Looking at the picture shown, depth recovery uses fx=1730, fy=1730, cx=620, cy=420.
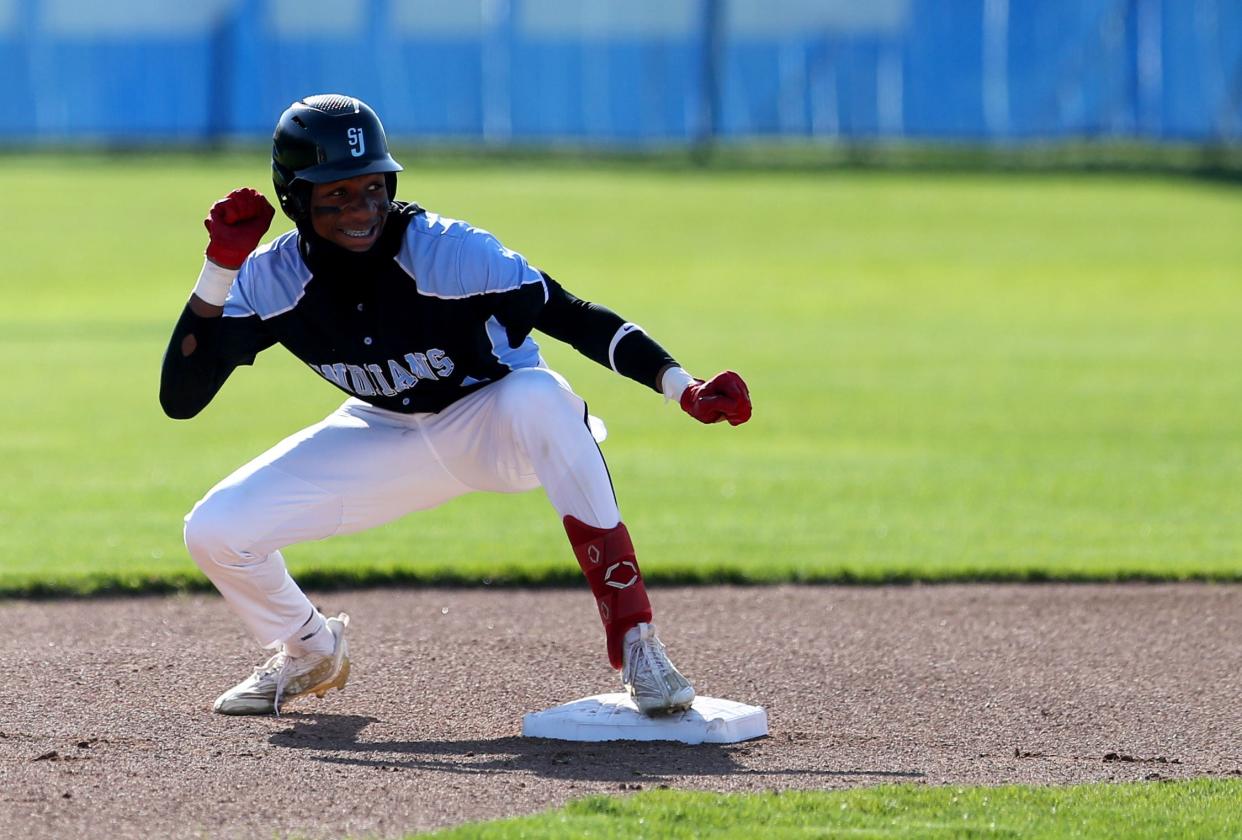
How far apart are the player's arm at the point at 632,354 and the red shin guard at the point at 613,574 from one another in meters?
0.46

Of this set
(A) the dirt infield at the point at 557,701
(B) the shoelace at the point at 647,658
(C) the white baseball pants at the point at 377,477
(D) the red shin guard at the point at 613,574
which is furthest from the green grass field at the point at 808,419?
(C) the white baseball pants at the point at 377,477

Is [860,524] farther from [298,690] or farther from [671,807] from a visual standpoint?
[671,807]

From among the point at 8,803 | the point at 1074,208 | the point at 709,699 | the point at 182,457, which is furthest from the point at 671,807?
the point at 1074,208

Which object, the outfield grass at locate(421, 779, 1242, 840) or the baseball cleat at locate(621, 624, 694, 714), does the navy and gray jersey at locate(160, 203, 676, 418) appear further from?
the outfield grass at locate(421, 779, 1242, 840)

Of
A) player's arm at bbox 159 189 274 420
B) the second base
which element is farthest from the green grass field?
player's arm at bbox 159 189 274 420

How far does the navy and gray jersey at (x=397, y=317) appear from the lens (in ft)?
17.4

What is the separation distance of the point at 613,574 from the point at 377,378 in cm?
99

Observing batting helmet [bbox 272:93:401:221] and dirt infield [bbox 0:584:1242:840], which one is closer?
dirt infield [bbox 0:584:1242:840]

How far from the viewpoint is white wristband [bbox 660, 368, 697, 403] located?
518 centimetres

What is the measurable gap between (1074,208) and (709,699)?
81.2 ft

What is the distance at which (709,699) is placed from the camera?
5.43 meters

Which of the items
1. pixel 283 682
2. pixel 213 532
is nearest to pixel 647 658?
pixel 283 682

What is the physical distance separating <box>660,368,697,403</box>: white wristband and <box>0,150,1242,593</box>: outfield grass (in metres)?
2.78

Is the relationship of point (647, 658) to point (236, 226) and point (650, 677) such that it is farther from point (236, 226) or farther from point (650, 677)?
point (236, 226)
